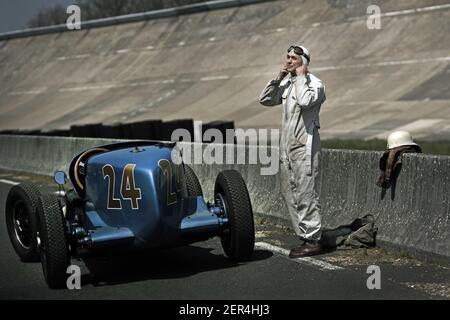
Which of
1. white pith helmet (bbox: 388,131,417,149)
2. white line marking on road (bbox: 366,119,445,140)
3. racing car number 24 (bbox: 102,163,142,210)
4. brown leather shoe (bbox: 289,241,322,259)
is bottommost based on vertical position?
brown leather shoe (bbox: 289,241,322,259)

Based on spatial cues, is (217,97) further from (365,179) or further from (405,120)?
(365,179)

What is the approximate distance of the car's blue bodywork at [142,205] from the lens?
7.72m

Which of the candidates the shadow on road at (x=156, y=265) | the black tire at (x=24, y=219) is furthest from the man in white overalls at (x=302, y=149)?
the black tire at (x=24, y=219)

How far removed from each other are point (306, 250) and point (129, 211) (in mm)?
1926

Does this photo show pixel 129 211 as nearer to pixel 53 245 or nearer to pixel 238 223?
pixel 53 245

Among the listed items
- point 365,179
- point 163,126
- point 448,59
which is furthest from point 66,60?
point 365,179

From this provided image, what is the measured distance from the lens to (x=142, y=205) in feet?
25.4

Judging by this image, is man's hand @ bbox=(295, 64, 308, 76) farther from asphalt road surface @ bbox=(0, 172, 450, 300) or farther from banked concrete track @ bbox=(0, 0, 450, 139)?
banked concrete track @ bbox=(0, 0, 450, 139)

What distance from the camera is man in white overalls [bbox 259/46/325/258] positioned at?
8.66 m

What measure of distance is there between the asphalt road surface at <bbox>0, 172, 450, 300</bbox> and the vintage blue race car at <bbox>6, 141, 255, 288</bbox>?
0.79 feet

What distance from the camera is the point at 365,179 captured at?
9375 mm

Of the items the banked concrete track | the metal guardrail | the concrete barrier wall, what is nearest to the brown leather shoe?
the concrete barrier wall

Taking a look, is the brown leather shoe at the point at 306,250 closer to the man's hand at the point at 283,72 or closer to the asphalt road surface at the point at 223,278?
the asphalt road surface at the point at 223,278

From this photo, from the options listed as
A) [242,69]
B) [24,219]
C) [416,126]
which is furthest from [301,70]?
[242,69]
